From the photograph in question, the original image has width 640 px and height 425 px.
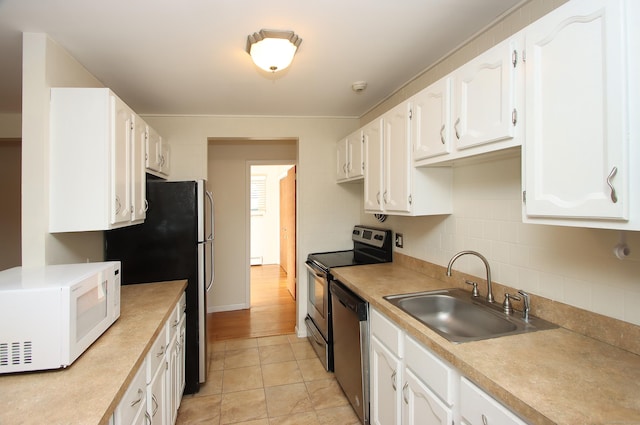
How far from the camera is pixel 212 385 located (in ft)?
8.52

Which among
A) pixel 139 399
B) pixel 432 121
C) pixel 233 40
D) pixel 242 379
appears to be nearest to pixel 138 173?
pixel 233 40

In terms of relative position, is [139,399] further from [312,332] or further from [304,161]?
[304,161]

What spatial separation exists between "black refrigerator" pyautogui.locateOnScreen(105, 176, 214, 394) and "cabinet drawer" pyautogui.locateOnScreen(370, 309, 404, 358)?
1.38 meters

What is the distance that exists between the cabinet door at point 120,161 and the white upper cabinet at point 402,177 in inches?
67.5

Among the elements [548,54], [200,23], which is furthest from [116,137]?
[548,54]

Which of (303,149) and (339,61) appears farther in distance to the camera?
(303,149)

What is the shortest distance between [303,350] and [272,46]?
2.71 m

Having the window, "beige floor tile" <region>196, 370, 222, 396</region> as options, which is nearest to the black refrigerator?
"beige floor tile" <region>196, 370, 222, 396</region>

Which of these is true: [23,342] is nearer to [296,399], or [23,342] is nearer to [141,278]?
[141,278]

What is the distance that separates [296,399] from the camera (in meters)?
2.41

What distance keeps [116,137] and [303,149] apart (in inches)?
76.8

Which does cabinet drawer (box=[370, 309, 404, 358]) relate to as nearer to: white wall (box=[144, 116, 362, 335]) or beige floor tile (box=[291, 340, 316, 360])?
beige floor tile (box=[291, 340, 316, 360])

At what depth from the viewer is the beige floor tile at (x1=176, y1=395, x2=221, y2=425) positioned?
2176mm

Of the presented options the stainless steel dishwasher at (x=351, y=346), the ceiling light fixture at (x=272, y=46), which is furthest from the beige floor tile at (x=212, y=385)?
the ceiling light fixture at (x=272, y=46)
